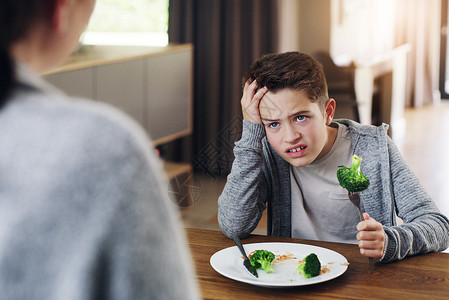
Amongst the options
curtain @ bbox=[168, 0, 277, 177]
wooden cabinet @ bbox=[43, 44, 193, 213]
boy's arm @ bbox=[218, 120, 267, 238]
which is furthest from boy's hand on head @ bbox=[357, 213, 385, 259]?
curtain @ bbox=[168, 0, 277, 177]

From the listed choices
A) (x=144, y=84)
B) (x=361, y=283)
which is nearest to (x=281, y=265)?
(x=361, y=283)

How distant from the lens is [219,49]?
4.35 meters

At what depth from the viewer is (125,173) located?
1.29 ft

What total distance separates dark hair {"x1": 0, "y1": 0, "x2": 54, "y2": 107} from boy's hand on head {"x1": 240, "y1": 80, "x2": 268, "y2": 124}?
1.00 m

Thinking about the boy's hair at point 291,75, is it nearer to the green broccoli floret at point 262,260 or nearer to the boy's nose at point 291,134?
the boy's nose at point 291,134

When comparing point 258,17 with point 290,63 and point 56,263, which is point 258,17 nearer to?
point 290,63

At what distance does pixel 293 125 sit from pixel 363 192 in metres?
0.24

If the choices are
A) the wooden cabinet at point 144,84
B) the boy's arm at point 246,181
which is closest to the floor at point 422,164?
the wooden cabinet at point 144,84

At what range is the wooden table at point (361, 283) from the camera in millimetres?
957

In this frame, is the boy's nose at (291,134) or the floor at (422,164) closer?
the boy's nose at (291,134)

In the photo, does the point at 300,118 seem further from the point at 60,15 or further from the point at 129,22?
the point at 129,22

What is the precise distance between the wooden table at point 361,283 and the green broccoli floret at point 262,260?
0.20ft

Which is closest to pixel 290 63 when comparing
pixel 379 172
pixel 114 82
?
pixel 379 172

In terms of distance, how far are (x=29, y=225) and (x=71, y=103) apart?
0.29ft
